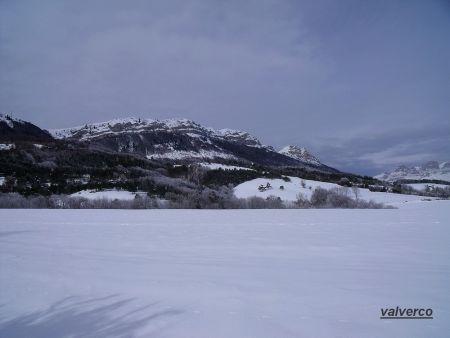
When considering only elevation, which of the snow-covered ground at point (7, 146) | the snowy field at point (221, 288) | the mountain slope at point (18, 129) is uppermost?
the mountain slope at point (18, 129)

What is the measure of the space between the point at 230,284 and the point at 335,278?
2616 mm

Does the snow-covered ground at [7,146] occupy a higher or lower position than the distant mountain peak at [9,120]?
lower

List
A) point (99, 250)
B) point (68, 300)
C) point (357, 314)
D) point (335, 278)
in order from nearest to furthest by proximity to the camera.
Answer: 1. point (357, 314)
2. point (68, 300)
3. point (335, 278)
4. point (99, 250)

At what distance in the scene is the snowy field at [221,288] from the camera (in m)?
5.27

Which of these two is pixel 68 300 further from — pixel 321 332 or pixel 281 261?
pixel 281 261

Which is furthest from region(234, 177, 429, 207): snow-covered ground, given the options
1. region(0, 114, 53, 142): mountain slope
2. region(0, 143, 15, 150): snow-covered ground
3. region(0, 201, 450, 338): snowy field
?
region(0, 114, 53, 142): mountain slope

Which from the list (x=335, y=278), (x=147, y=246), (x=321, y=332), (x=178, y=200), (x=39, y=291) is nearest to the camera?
(x=321, y=332)

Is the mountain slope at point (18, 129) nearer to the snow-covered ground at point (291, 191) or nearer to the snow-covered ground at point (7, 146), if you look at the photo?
the snow-covered ground at point (7, 146)

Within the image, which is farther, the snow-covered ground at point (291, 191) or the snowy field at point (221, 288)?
the snow-covered ground at point (291, 191)

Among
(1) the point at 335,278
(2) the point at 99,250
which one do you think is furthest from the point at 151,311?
(2) the point at 99,250

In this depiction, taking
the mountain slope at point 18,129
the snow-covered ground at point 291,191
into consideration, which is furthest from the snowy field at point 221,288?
the mountain slope at point 18,129

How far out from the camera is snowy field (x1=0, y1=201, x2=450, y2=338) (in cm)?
527

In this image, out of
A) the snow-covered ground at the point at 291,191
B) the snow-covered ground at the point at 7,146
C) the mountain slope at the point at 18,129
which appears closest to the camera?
Answer: the snow-covered ground at the point at 291,191

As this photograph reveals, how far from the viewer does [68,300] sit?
642 cm
